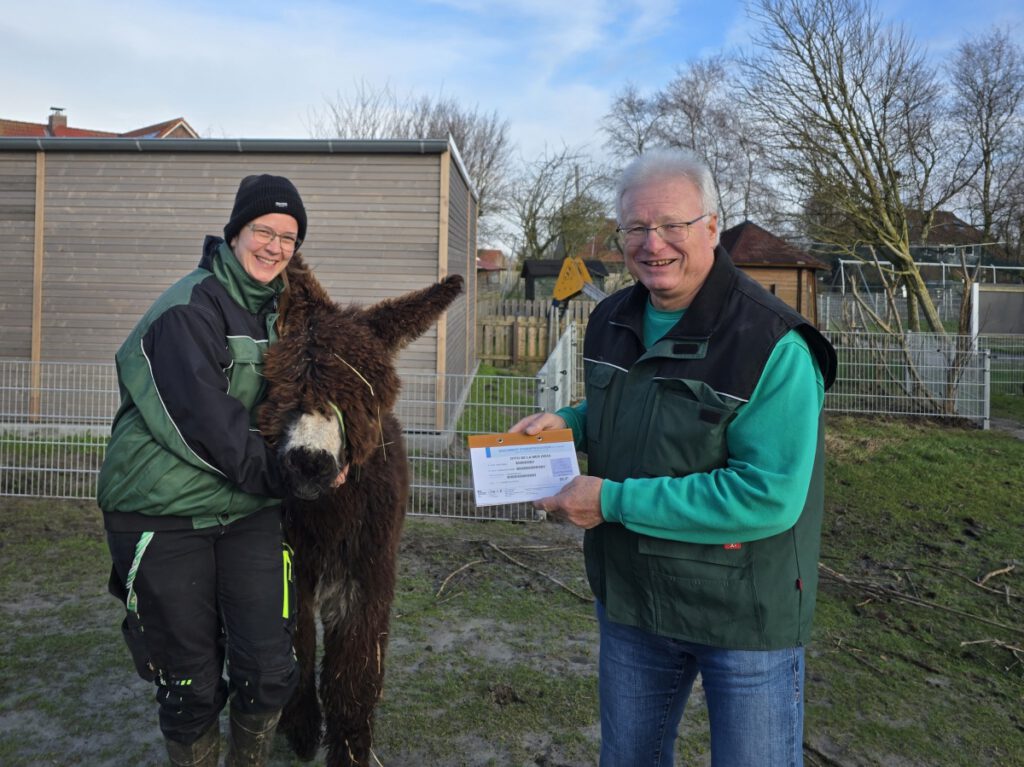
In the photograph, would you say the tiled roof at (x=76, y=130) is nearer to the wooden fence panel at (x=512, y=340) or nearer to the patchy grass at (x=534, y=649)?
the wooden fence panel at (x=512, y=340)

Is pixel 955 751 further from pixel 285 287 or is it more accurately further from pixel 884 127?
pixel 884 127

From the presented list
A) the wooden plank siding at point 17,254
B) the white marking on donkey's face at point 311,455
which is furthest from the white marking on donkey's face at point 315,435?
the wooden plank siding at point 17,254

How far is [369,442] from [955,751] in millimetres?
3021

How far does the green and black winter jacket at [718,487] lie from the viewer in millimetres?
1810

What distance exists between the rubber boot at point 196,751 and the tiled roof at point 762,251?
22884 millimetres

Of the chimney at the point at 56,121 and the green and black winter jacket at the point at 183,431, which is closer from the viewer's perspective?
the green and black winter jacket at the point at 183,431

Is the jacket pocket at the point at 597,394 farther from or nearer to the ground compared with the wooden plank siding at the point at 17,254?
nearer to the ground

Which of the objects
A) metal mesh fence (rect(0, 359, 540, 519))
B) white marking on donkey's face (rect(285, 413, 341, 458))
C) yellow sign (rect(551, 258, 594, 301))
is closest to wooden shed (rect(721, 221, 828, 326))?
yellow sign (rect(551, 258, 594, 301))

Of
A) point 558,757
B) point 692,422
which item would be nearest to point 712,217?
point 692,422

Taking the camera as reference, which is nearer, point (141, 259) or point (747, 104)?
point (141, 259)

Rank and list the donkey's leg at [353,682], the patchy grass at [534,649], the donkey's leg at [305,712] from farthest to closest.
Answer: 1. the patchy grass at [534,649]
2. the donkey's leg at [305,712]
3. the donkey's leg at [353,682]

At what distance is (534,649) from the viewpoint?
4.32 metres

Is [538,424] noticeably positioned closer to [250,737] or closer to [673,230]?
[673,230]

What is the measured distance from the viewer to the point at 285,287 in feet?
8.41
